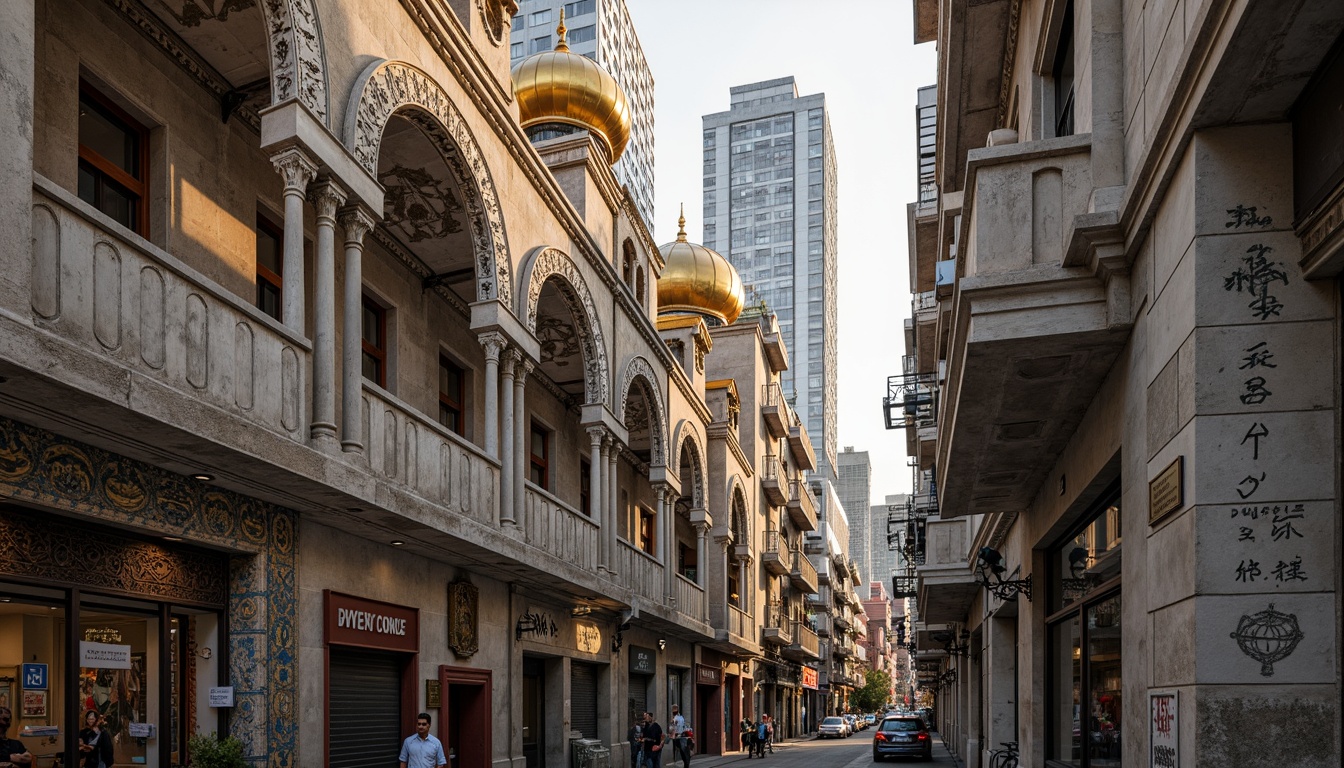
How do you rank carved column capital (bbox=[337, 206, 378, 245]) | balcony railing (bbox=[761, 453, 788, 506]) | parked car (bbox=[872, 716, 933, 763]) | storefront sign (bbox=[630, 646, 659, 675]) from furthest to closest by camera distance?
1. balcony railing (bbox=[761, 453, 788, 506])
2. parked car (bbox=[872, 716, 933, 763])
3. storefront sign (bbox=[630, 646, 659, 675])
4. carved column capital (bbox=[337, 206, 378, 245])

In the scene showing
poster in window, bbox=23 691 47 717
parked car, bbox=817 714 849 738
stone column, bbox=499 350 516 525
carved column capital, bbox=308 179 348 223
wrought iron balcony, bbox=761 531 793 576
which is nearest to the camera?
poster in window, bbox=23 691 47 717

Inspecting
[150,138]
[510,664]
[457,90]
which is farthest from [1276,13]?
[510,664]

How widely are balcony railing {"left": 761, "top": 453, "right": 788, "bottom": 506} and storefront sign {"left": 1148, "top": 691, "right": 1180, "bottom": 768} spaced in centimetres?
3789

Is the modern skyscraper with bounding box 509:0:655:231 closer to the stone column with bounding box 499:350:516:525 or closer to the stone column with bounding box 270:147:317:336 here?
the stone column with bounding box 499:350:516:525

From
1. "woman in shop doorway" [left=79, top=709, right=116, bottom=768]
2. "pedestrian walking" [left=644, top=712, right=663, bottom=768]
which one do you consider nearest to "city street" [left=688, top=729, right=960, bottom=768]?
"pedestrian walking" [left=644, top=712, right=663, bottom=768]

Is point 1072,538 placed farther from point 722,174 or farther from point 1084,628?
point 722,174

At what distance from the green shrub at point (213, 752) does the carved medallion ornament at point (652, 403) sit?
511 inches

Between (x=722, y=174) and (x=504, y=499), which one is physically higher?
(x=722, y=174)

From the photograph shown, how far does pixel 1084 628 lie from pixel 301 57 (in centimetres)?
915

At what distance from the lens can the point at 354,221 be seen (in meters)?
12.2

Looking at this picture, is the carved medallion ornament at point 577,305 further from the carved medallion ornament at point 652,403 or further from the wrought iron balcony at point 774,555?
the wrought iron balcony at point 774,555

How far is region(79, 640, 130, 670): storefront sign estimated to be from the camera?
386 inches

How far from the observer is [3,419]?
830cm

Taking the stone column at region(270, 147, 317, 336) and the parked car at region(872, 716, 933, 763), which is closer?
the stone column at region(270, 147, 317, 336)
